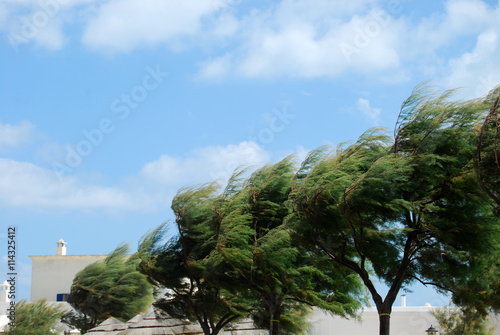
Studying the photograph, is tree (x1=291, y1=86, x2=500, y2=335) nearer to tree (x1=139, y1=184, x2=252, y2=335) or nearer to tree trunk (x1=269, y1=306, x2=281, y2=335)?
tree trunk (x1=269, y1=306, x2=281, y2=335)

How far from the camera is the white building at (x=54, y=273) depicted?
1558 inches

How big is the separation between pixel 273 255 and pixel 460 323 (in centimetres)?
1184

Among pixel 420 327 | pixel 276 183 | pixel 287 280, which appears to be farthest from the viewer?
pixel 420 327

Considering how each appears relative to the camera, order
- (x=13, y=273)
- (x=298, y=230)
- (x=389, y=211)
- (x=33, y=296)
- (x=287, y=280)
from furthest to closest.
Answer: (x=33, y=296), (x=13, y=273), (x=287, y=280), (x=298, y=230), (x=389, y=211)

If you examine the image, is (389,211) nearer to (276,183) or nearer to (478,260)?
(478,260)

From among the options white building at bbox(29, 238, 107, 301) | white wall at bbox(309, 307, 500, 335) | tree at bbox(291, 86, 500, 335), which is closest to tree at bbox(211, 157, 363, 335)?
tree at bbox(291, 86, 500, 335)

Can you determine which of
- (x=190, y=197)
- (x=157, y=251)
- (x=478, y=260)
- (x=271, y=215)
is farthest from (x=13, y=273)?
(x=478, y=260)

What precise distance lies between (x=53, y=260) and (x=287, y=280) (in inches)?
1071

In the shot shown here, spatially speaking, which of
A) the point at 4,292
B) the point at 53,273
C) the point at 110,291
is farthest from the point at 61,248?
the point at 110,291

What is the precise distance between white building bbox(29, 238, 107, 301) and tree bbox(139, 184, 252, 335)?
63.0 feet

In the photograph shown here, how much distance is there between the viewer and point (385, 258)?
13.0m

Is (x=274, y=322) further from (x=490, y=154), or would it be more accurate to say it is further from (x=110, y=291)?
(x=110, y=291)

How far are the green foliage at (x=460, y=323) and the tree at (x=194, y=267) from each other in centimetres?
834

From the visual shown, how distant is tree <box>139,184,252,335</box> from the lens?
19562 millimetres
